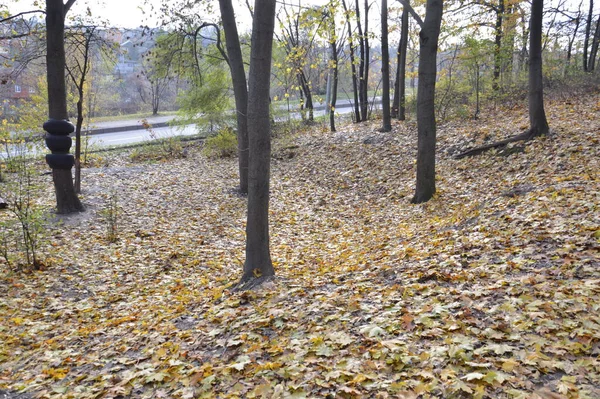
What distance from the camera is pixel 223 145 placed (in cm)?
1700

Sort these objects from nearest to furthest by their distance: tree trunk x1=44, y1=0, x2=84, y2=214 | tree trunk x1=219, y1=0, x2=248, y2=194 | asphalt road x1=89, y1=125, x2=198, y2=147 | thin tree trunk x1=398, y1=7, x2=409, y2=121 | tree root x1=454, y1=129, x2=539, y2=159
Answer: tree trunk x1=44, y1=0, x2=84, y2=214
tree root x1=454, y1=129, x2=539, y2=159
tree trunk x1=219, y1=0, x2=248, y2=194
thin tree trunk x1=398, y1=7, x2=409, y2=121
asphalt road x1=89, y1=125, x2=198, y2=147

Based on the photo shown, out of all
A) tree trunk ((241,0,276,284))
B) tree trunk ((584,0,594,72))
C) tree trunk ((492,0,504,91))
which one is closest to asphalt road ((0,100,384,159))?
tree trunk ((492,0,504,91))

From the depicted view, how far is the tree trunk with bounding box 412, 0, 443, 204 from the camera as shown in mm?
7805

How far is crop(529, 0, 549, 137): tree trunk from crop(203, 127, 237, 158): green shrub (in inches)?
430

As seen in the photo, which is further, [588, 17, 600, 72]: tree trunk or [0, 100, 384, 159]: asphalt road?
[0, 100, 384, 159]: asphalt road

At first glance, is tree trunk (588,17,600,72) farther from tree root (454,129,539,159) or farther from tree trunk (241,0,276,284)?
tree trunk (241,0,276,284)

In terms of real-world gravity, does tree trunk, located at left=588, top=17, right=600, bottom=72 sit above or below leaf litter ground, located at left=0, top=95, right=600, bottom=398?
above

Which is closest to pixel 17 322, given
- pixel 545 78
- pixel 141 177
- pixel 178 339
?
pixel 178 339

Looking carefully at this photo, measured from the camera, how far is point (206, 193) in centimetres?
1202

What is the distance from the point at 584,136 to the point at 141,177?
39.2 ft

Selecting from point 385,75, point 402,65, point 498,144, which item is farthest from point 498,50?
point 498,144

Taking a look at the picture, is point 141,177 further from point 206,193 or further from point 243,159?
point 243,159

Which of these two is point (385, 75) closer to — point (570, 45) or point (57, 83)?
point (570, 45)

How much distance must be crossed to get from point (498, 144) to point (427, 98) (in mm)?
2882
